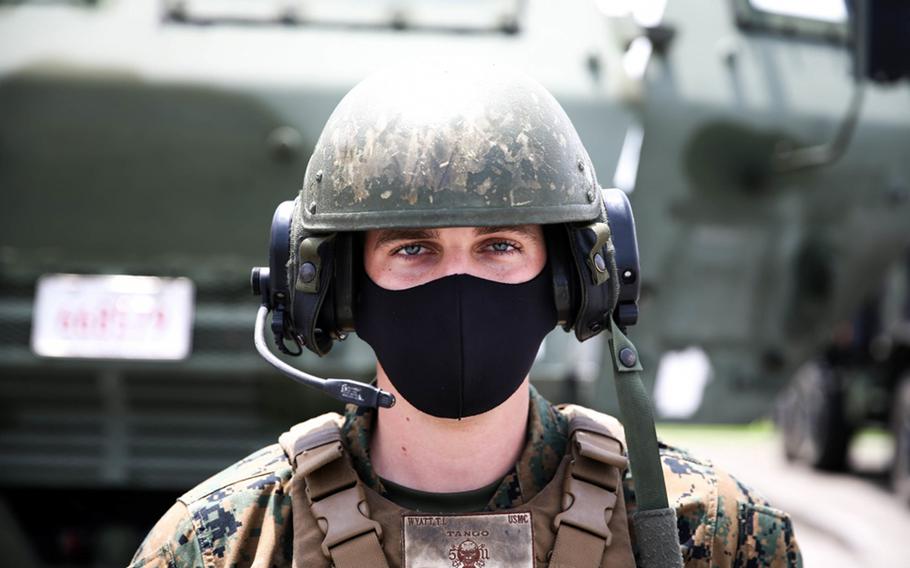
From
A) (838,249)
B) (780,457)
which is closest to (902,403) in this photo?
(780,457)

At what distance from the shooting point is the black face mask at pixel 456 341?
196 centimetres

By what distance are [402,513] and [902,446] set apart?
6.04 metres

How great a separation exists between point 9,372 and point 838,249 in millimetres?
2654

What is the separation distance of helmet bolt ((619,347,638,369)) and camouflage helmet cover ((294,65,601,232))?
0.22 metres

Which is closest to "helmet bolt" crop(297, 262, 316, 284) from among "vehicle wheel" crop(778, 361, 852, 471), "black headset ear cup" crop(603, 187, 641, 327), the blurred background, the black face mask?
the black face mask

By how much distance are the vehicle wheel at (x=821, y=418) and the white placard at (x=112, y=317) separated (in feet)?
17.9

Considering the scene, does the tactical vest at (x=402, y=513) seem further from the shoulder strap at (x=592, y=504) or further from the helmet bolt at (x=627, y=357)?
the helmet bolt at (x=627, y=357)

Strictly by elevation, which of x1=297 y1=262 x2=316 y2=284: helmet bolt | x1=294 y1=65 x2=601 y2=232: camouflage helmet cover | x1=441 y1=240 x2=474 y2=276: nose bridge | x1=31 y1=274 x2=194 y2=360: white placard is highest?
x1=294 y1=65 x2=601 y2=232: camouflage helmet cover

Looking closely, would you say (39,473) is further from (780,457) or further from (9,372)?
(780,457)

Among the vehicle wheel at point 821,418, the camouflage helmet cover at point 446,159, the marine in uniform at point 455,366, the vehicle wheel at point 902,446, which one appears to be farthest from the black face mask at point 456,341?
the vehicle wheel at point 821,418

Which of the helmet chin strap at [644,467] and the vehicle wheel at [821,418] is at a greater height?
the helmet chin strap at [644,467]

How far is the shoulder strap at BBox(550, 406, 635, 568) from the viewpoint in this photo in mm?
1950

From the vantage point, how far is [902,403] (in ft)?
24.5

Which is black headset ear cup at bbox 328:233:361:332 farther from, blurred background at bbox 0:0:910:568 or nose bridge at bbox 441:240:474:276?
blurred background at bbox 0:0:910:568
